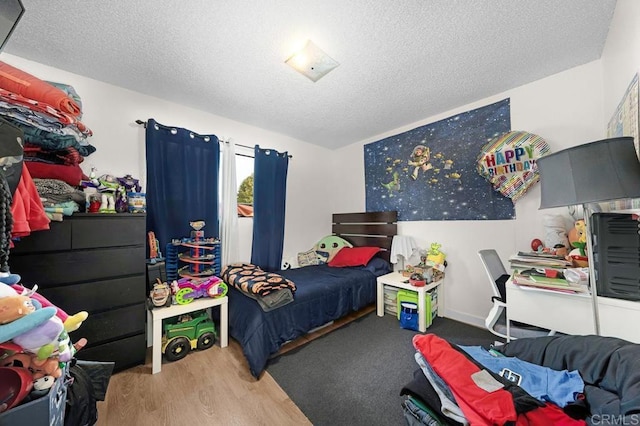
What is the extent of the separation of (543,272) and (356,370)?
1503 millimetres

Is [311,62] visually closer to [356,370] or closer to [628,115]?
[628,115]

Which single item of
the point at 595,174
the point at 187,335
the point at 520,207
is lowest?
the point at 187,335

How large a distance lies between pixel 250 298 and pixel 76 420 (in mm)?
1213

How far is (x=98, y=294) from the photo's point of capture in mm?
1640

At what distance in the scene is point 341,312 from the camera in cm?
244

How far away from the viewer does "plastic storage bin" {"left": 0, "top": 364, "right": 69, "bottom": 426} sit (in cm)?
57

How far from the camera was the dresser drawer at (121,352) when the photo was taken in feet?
5.26

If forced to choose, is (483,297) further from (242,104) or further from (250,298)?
(242,104)

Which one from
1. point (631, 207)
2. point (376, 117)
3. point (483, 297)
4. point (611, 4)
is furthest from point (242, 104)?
point (483, 297)

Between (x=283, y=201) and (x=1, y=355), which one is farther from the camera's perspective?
(x=283, y=201)

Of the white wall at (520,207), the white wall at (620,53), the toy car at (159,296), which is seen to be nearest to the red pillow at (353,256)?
the white wall at (520,207)

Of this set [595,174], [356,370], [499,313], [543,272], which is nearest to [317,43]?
[595,174]

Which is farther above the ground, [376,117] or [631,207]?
[376,117]

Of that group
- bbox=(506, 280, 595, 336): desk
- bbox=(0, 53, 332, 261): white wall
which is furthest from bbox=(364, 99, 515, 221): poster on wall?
bbox=(506, 280, 595, 336): desk
